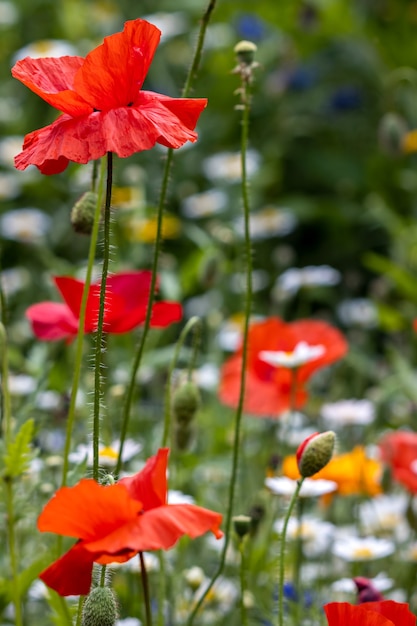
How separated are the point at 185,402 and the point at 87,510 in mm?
526

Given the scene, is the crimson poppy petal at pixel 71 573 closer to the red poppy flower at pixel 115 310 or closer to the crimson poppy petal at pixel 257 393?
the red poppy flower at pixel 115 310

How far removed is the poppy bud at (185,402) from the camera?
1248 millimetres

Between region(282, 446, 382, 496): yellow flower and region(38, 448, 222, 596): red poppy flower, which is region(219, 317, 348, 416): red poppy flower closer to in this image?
region(282, 446, 382, 496): yellow flower

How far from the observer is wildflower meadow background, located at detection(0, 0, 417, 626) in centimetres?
83

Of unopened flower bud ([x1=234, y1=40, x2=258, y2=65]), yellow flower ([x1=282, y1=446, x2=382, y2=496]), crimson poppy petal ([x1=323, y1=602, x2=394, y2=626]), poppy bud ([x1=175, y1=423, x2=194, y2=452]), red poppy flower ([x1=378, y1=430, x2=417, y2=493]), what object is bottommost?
yellow flower ([x1=282, y1=446, x2=382, y2=496])

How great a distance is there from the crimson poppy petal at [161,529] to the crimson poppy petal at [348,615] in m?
0.15

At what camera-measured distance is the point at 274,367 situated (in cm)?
172

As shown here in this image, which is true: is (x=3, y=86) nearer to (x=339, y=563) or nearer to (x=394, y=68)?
(x=394, y=68)

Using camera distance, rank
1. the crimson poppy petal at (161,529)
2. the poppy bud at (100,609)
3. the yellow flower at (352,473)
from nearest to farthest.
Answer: the crimson poppy petal at (161,529) → the poppy bud at (100,609) → the yellow flower at (352,473)

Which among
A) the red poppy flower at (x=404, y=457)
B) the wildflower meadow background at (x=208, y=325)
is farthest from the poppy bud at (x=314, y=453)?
the red poppy flower at (x=404, y=457)

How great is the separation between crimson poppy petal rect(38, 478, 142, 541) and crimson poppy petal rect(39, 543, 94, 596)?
15 millimetres

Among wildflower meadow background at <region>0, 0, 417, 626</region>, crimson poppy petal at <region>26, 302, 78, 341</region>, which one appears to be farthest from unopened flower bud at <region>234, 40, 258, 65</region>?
crimson poppy petal at <region>26, 302, 78, 341</region>

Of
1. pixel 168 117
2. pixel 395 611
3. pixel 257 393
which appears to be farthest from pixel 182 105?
pixel 257 393

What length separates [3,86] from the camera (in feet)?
13.8
